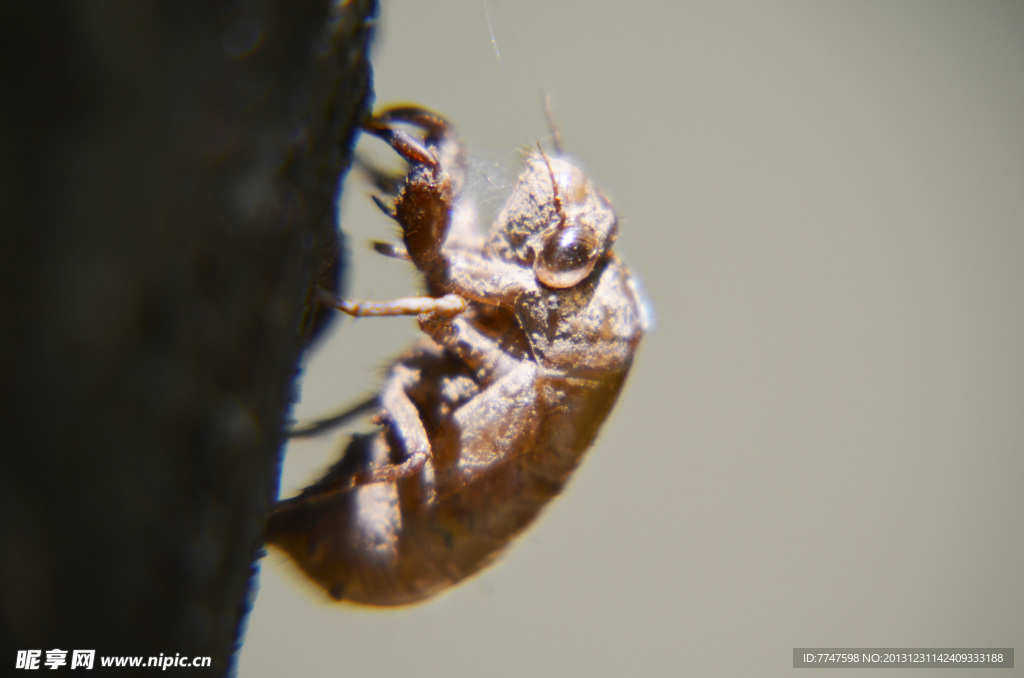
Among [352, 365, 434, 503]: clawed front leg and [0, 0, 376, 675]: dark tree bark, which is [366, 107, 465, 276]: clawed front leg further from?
[0, 0, 376, 675]: dark tree bark

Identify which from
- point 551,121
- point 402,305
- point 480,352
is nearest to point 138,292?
point 402,305

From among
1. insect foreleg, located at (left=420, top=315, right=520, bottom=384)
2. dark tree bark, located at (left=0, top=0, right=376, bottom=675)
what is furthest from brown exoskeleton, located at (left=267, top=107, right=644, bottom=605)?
dark tree bark, located at (left=0, top=0, right=376, bottom=675)

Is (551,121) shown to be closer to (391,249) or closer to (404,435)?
(391,249)

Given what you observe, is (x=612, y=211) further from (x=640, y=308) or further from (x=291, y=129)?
(x=291, y=129)

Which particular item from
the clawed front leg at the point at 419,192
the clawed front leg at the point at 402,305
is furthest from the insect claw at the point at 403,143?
the clawed front leg at the point at 402,305

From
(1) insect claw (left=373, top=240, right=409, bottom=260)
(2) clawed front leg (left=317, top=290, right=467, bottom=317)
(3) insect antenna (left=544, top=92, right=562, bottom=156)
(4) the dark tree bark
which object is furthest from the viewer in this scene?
(3) insect antenna (left=544, top=92, right=562, bottom=156)

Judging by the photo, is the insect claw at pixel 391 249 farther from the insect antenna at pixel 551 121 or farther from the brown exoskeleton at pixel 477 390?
the insect antenna at pixel 551 121

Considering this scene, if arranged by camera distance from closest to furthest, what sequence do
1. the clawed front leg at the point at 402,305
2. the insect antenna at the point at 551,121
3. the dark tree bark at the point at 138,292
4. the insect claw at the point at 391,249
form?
the dark tree bark at the point at 138,292 → the clawed front leg at the point at 402,305 → the insect claw at the point at 391,249 → the insect antenna at the point at 551,121
